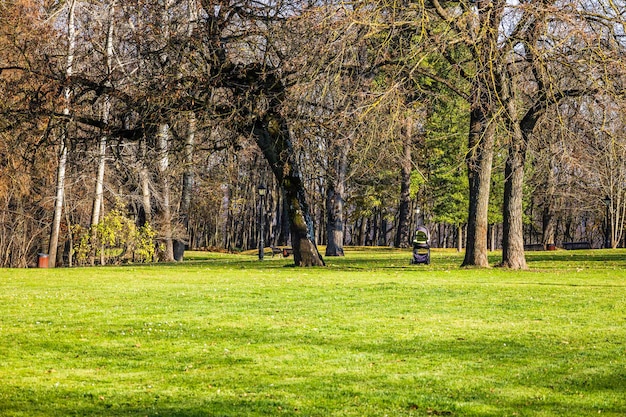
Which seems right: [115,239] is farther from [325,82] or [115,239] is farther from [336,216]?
[325,82]

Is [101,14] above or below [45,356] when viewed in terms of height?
above

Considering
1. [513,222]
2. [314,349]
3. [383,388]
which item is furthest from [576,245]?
[383,388]

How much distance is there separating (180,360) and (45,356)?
6.22ft

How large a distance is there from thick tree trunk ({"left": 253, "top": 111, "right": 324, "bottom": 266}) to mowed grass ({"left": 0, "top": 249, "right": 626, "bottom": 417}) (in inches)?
262

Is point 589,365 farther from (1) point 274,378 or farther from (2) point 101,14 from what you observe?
(2) point 101,14

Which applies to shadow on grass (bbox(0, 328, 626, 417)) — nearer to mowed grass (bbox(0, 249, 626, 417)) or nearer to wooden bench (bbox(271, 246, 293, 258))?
mowed grass (bbox(0, 249, 626, 417))

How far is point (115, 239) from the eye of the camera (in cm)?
3681

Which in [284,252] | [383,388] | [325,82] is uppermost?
[325,82]

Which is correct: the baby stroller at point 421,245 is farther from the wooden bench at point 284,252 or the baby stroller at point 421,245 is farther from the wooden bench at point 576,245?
the wooden bench at point 576,245

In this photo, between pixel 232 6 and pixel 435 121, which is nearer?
pixel 232 6

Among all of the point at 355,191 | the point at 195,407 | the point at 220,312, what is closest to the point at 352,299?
the point at 220,312

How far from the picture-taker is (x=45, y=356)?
1119 cm

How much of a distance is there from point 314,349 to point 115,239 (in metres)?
26.9

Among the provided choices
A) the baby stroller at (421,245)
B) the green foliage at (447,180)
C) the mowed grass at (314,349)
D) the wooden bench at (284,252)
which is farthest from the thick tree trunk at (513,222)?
the green foliage at (447,180)
